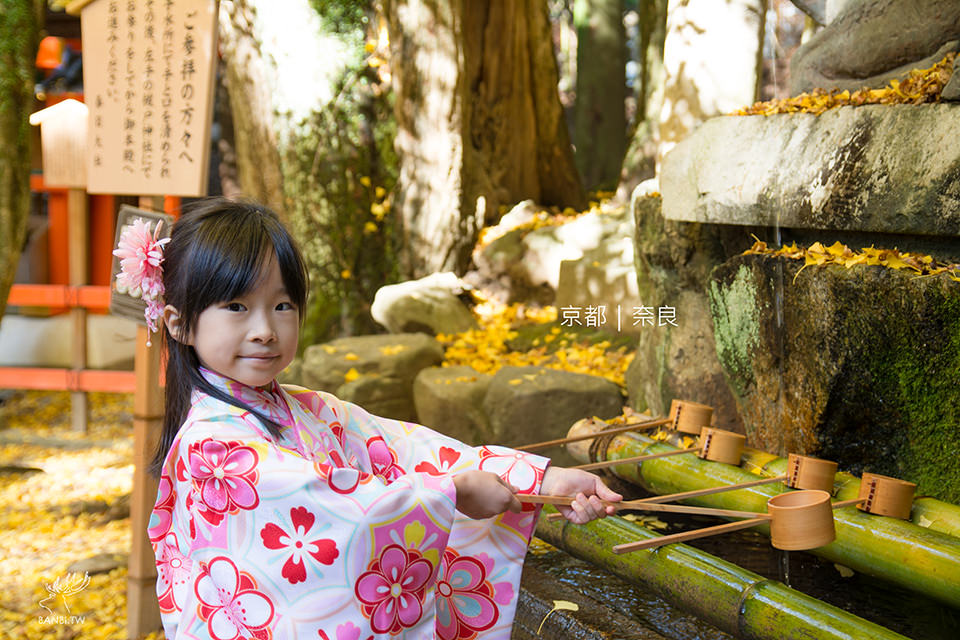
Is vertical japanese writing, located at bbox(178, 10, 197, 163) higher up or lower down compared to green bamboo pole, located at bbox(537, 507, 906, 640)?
higher up

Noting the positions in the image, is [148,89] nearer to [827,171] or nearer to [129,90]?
[129,90]

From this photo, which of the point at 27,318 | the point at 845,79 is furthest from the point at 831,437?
the point at 27,318

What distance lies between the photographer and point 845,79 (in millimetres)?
3869

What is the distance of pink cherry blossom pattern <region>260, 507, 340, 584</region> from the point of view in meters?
1.73

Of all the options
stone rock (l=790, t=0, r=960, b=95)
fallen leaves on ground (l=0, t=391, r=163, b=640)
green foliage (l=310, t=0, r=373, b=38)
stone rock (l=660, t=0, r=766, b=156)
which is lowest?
fallen leaves on ground (l=0, t=391, r=163, b=640)

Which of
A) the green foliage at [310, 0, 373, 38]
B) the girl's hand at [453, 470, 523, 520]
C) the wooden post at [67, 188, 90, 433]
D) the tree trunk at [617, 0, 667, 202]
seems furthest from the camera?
the tree trunk at [617, 0, 667, 202]

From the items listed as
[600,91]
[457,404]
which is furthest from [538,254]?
[600,91]

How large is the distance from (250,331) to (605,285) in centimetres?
489

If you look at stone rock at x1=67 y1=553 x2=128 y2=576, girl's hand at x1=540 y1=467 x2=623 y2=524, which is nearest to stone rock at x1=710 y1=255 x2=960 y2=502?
girl's hand at x1=540 y1=467 x2=623 y2=524

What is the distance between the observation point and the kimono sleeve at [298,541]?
5.67 feet

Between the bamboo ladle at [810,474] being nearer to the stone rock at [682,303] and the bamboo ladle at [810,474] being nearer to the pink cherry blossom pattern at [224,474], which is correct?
the stone rock at [682,303]

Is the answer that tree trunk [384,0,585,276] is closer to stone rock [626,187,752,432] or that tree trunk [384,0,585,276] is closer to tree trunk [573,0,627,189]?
tree trunk [573,0,627,189]

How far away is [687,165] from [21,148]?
3898mm

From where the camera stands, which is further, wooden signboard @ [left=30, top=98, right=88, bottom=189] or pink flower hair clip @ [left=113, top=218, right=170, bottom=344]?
wooden signboard @ [left=30, top=98, right=88, bottom=189]
